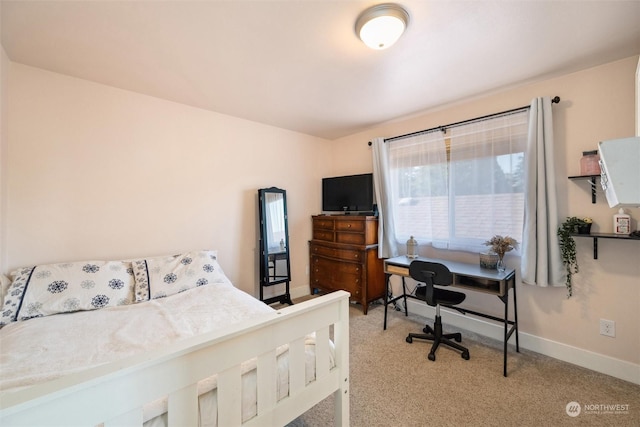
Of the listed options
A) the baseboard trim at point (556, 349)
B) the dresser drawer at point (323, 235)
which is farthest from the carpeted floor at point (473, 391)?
the dresser drawer at point (323, 235)

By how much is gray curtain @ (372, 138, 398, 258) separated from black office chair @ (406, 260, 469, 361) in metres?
0.78

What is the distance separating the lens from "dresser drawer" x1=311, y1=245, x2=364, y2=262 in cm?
303

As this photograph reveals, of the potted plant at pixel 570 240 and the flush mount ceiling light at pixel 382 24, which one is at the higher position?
the flush mount ceiling light at pixel 382 24

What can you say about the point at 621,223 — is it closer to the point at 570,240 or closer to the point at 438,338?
the point at 570,240

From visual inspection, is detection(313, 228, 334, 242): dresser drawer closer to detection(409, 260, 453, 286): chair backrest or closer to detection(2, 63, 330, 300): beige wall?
detection(2, 63, 330, 300): beige wall

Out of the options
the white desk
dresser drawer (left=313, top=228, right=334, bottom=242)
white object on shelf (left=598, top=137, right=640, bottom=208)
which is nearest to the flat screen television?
dresser drawer (left=313, top=228, right=334, bottom=242)

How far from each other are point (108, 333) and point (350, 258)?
7.56ft

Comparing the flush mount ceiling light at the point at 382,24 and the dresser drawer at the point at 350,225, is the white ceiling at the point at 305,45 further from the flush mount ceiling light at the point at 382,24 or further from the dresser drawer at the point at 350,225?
the dresser drawer at the point at 350,225

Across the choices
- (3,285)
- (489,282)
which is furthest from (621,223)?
(3,285)

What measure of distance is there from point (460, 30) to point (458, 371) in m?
2.41

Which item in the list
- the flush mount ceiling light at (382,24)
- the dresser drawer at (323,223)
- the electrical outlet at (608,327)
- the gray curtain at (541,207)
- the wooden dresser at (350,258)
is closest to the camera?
the flush mount ceiling light at (382,24)

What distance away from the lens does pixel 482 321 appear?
2488 millimetres

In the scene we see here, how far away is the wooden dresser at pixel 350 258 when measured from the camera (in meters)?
2.99

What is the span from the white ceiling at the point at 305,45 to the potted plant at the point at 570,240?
1214 mm
